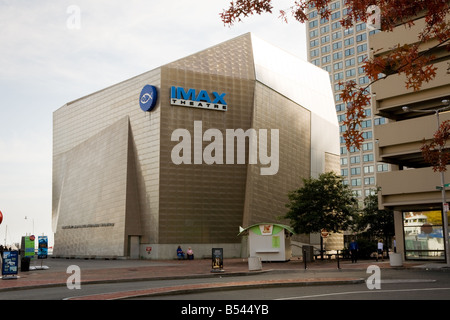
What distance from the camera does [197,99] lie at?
51562mm

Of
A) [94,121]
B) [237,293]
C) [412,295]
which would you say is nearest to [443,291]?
[412,295]

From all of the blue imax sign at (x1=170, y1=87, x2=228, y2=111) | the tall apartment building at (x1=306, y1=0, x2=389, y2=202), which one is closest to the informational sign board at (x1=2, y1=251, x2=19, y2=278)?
the blue imax sign at (x1=170, y1=87, x2=228, y2=111)

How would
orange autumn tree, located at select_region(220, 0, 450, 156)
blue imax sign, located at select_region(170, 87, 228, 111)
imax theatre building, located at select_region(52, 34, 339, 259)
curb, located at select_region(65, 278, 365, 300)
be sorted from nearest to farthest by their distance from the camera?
orange autumn tree, located at select_region(220, 0, 450, 156)
curb, located at select_region(65, 278, 365, 300)
imax theatre building, located at select_region(52, 34, 339, 259)
blue imax sign, located at select_region(170, 87, 228, 111)

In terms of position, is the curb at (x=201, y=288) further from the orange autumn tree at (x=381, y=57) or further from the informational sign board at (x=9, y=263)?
the informational sign board at (x=9, y=263)

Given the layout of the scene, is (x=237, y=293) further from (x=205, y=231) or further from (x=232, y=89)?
(x=232, y=89)

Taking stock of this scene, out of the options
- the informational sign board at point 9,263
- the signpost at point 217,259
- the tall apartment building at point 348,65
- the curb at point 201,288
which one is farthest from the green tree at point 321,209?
the tall apartment building at point 348,65

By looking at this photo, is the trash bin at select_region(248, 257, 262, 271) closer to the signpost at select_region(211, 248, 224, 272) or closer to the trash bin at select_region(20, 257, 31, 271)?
the signpost at select_region(211, 248, 224, 272)

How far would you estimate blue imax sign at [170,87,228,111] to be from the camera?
166ft

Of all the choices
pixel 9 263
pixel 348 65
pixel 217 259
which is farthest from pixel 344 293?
pixel 348 65

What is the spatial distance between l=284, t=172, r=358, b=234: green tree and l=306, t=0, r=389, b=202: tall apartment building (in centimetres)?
7177

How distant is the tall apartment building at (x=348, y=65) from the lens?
379 feet

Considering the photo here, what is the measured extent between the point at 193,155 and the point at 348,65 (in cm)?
8269

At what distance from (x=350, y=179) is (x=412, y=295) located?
10758 cm

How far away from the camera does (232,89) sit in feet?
175
